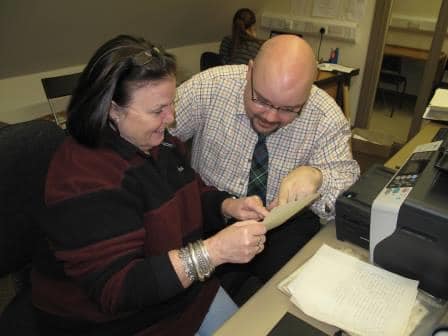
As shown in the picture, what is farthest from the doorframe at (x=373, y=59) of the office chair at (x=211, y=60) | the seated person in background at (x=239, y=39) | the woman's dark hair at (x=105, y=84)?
the woman's dark hair at (x=105, y=84)

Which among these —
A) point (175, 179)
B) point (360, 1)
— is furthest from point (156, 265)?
point (360, 1)

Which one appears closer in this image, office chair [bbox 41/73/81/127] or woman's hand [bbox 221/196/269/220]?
woman's hand [bbox 221/196/269/220]

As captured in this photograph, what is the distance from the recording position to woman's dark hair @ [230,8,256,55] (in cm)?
349

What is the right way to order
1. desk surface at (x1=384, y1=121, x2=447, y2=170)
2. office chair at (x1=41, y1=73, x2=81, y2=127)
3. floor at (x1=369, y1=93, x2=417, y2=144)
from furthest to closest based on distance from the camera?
1. floor at (x1=369, y1=93, x2=417, y2=144)
2. office chair at (x1=41, y1=73, x2=81, y2=127)
3. desk surface at (x1=384, y1=121, x2=447, y2=170)

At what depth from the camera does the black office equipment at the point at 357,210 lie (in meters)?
1.02

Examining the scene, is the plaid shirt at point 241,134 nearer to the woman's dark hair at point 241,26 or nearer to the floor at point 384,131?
the floor at point 384,131

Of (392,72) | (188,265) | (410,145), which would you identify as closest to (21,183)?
(188,265)

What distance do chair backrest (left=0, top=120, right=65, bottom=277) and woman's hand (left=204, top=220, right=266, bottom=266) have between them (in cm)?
43

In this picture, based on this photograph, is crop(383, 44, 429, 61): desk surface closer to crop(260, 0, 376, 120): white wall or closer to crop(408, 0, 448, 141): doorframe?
crop(260, 0, 376, 120): white wall

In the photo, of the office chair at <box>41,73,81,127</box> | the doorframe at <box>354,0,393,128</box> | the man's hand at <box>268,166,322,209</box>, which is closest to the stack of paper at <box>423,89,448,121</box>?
the man's hand at <box>268,166,322,209</box>

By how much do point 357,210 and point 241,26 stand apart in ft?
9.45

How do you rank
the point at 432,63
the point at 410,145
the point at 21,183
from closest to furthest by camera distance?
1. the point at 21,183
2. the point at 410,145
3. the point at 432,63

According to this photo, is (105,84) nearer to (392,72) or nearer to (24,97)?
(24,97)

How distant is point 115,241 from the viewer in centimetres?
80
